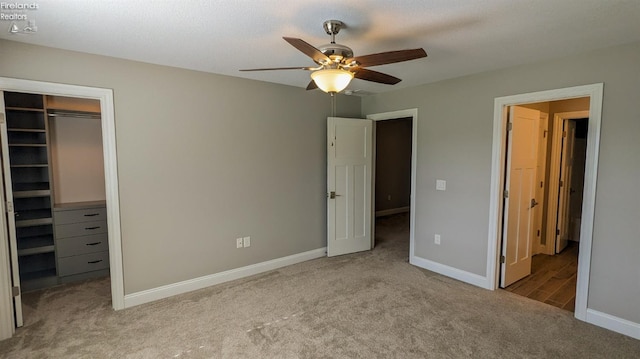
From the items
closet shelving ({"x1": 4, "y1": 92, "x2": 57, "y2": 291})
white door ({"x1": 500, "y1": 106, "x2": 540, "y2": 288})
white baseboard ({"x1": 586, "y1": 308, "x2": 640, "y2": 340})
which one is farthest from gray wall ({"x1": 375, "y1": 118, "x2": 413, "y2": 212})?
closet shelving ({"x1": 4, "y1": 92, "x2": 57, "y2": 291})

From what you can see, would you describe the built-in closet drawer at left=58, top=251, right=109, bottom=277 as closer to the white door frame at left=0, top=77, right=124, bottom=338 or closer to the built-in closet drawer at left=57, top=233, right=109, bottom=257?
the built-in closet drawer at left=57, top=233, right=109, bottom=257

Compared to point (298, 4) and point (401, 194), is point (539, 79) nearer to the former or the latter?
point (298, 4)

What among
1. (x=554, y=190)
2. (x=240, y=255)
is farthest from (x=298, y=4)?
(x=554, y=190)

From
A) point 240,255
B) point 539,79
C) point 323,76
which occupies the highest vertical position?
point 539,79

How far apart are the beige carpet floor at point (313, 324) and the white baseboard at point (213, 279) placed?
0.32 feet

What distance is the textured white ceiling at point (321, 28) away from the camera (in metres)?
1.88

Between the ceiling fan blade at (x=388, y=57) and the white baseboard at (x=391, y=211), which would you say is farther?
the white baseboard at (x=391, y=211)

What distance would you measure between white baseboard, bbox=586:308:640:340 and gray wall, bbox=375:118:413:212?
4.83 m

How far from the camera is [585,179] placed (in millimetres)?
2797

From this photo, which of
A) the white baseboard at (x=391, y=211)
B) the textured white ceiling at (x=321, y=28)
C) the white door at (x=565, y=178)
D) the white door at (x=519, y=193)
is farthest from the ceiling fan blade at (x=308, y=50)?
the white baseboard at (x=391, y=211)

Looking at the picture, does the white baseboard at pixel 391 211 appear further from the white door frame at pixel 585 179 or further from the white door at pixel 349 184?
the white door frame at pixel 585 179

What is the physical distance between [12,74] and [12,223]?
121 centimetres

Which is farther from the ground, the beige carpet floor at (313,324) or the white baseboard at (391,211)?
the white baseboard at (391,211)

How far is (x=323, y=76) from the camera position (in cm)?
194
